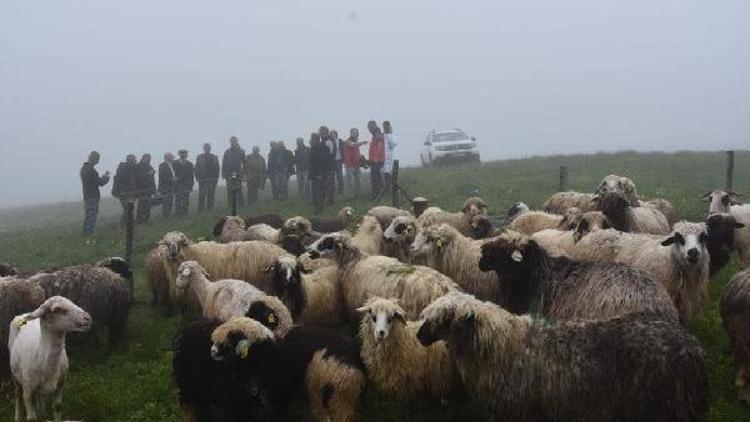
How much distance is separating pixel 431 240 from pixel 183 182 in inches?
606

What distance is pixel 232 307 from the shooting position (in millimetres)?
9867

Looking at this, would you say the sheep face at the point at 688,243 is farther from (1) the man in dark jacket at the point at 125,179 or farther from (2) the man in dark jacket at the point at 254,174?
(1) the man in dark jacket at the point at 125,179

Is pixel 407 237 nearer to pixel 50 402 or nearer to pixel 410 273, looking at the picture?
pixel 410 273

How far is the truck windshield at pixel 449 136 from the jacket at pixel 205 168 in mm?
15050

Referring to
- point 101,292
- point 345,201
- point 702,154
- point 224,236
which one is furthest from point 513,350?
point 702,154

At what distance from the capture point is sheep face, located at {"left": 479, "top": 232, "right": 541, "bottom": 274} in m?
8.82

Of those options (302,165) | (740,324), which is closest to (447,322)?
(740,324)

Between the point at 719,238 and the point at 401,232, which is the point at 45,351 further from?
the point at 719,238

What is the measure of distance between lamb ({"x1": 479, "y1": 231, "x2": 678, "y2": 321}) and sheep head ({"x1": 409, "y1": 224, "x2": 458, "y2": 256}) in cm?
183

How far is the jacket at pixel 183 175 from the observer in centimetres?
2421

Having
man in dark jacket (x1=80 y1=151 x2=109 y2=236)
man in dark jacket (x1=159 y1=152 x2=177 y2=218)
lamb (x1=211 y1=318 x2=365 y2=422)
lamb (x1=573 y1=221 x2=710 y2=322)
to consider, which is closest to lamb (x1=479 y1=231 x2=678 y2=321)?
lamb (x1=573 y1=221 x2=710 y2=322)

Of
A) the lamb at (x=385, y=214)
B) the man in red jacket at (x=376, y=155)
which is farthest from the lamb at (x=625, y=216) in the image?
the man in red jacket at (x=376, y=155)

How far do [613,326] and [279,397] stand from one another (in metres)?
3.65

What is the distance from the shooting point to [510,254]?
29.3 feet
